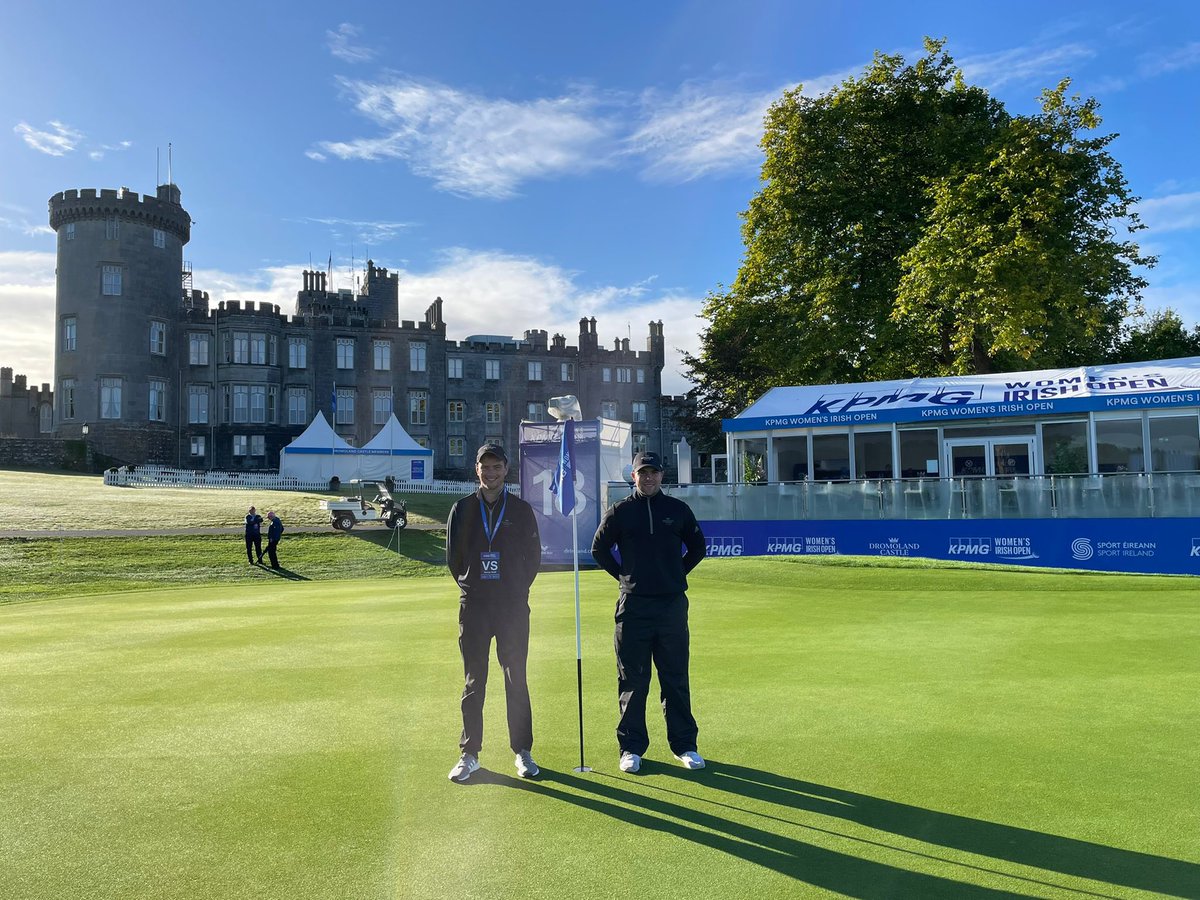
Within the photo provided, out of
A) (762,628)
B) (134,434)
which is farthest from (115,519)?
(762,628)

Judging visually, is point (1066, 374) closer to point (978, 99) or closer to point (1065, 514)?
point (1065, 514)

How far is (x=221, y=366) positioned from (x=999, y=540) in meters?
55.7

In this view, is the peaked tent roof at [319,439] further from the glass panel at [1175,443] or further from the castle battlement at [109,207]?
the glass panel at [1175,443]

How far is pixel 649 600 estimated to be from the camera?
6.26 m

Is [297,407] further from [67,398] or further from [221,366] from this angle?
[67,398]

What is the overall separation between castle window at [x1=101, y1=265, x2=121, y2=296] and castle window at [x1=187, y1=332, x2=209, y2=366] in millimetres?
5436

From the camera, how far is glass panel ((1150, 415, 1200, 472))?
2250cm

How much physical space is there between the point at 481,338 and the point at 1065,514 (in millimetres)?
58895

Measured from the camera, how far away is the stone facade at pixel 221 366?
60031mm

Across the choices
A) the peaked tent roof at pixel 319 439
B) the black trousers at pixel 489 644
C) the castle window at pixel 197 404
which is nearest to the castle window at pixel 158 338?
the castle window at pixel 197 404

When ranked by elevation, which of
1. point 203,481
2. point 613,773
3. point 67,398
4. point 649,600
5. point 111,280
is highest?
point 111,280

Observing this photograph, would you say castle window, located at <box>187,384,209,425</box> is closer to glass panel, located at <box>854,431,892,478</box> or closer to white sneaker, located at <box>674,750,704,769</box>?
glass panel, located at <box>854,431,892,478</box>

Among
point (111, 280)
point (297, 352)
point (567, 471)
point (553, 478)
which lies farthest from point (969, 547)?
point (111, 280)

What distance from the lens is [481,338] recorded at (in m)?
74.9
